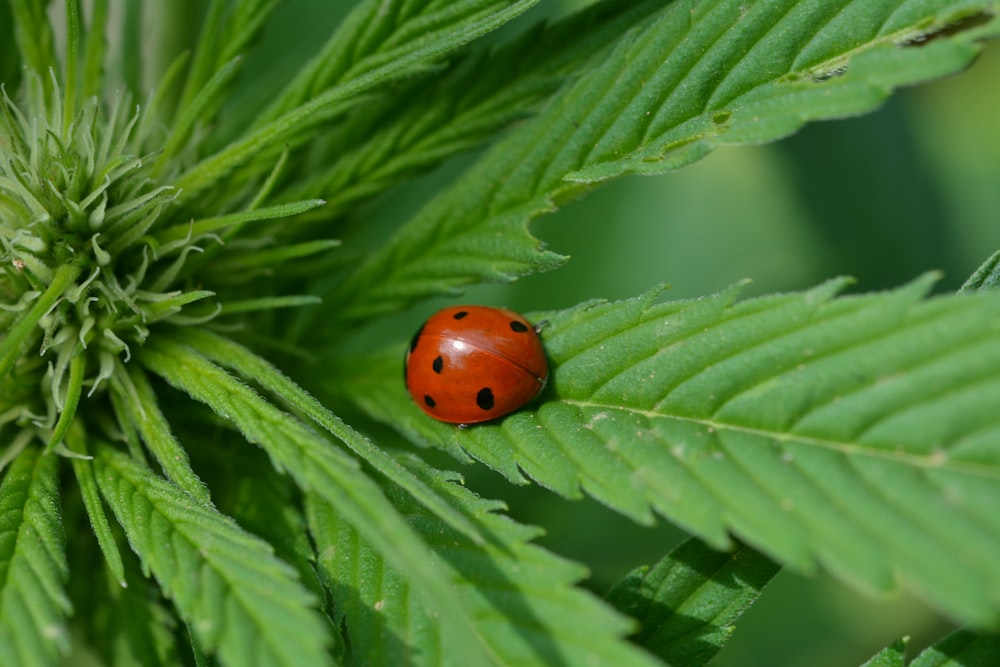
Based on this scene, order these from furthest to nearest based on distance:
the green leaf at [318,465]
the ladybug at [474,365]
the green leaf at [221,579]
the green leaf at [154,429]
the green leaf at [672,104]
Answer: the ladybug at [474,365] → the green leaf at [154,429] → the green leaf at [672,104] → the green leaf at [221,579] → the green leaf at [318,465]

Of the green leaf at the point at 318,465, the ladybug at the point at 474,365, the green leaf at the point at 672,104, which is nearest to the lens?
the green leaf at the point at 318,465

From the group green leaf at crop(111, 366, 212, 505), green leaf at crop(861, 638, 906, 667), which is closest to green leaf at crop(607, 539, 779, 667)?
green leaf at crop(861, 638, 906, 667)

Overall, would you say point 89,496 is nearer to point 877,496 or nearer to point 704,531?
point 704,531

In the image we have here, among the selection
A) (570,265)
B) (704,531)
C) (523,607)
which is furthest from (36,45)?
(570,265)

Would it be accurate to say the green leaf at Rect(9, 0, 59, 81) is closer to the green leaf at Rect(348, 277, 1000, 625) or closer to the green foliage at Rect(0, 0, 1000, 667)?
the green foliage at Rect(0, 0, 1000, 667)

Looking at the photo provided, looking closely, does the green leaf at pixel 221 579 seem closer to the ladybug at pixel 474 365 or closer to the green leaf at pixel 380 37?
the ladybug at pixel 474 365

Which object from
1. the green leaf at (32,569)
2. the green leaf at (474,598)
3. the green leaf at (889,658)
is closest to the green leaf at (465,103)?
the green leaf at (474,598)
